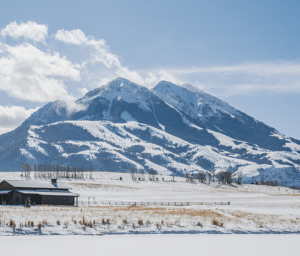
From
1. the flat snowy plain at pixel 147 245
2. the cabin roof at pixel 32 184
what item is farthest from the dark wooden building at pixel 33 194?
the flat snowy plain at pixel 147 245

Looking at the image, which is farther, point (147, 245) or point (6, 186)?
point (6, 186)

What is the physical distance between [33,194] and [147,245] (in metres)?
47.4

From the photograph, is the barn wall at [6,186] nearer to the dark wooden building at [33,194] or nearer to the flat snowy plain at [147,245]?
the dark wooden building at [33,194]

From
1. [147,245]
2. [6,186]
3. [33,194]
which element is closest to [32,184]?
[33,194]

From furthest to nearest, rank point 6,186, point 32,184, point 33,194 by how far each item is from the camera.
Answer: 1. point 32,184
2. point 6,186
3. point 33,194

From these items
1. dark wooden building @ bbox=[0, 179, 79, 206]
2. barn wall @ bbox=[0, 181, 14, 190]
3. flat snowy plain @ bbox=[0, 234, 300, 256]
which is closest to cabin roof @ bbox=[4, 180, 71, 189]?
dark wooden building @ bbox=[0, 179, 79, 206]

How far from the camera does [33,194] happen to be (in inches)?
2571

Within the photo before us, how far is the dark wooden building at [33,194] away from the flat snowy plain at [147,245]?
4115cm

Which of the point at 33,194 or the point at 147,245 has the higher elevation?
the point at 147,245

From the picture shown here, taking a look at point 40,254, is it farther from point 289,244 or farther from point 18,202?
point 18,202

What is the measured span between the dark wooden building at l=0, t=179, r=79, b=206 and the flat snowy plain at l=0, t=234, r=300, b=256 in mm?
41145

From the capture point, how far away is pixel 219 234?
3106 cm

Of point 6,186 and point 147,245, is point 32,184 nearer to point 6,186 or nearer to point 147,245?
point 6,186

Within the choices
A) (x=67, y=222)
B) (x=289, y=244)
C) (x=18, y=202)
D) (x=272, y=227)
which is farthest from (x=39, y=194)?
(x=289, y=244)
